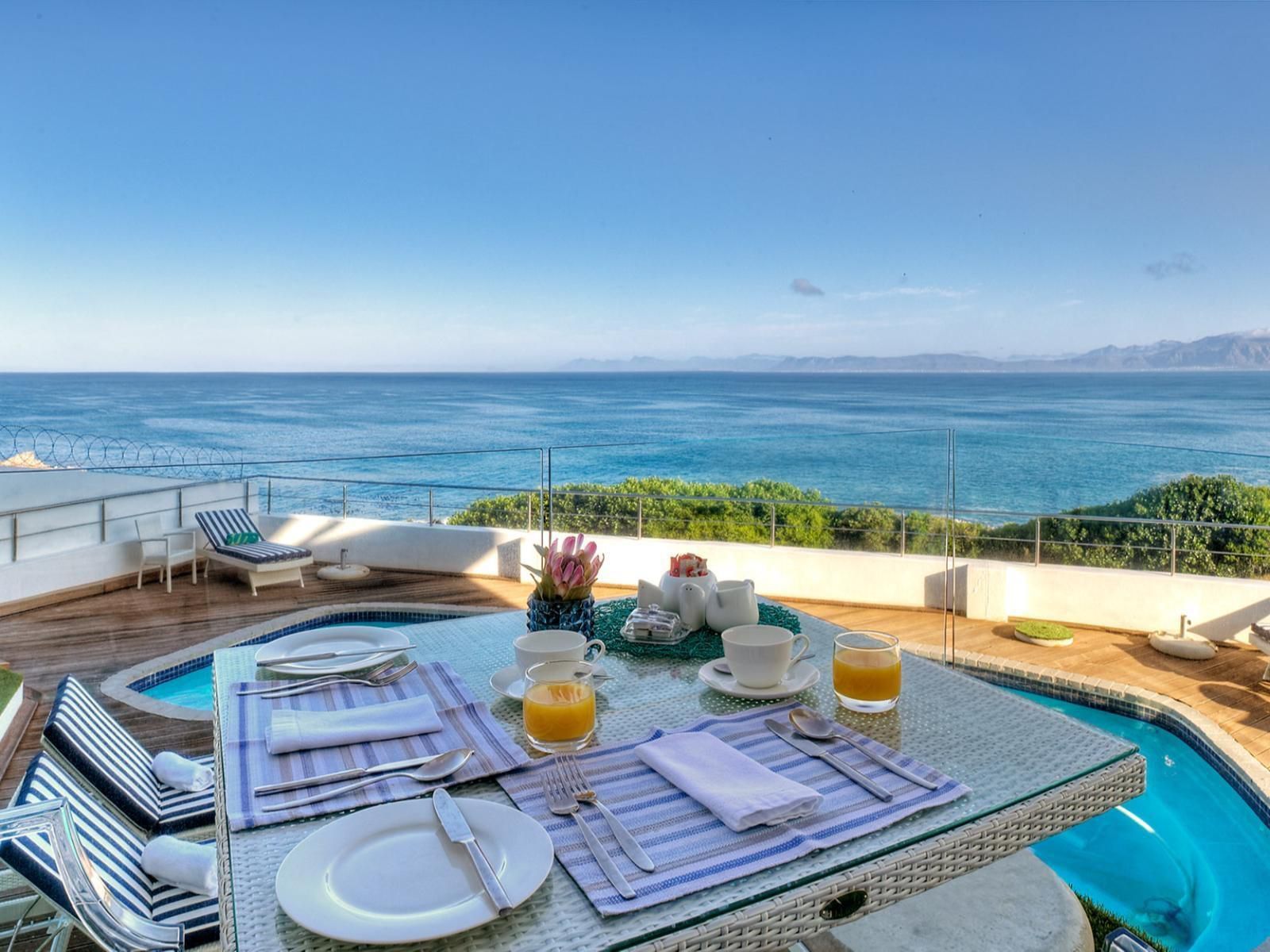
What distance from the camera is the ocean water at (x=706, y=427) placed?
4.22 meters

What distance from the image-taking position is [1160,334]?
1858cm

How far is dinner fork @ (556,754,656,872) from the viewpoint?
791 millimetres

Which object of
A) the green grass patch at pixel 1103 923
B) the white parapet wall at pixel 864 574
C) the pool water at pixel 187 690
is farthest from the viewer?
the white parapet wall at pixel 864 574

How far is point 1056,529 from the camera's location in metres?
4.60

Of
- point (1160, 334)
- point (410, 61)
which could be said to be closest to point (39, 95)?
point (410, 61)

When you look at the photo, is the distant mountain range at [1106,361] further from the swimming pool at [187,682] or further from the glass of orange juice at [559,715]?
the glass of orange juice at [559,715]

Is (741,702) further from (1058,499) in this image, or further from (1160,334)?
(1160,334)

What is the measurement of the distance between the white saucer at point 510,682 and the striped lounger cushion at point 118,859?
52 centimetres

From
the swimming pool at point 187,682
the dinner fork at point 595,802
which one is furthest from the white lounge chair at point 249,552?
the dinner fork at point 595,802

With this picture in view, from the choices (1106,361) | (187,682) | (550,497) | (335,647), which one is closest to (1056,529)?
(550,497)

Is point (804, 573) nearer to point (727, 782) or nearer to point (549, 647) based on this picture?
point (549, 647)

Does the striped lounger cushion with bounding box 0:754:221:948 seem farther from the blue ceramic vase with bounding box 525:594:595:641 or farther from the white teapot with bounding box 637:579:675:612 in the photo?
the white teapot with bounding box 637:579:675:612

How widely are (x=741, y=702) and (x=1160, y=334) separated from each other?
21.5 metres

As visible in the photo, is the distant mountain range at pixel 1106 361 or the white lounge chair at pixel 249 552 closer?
the white lounge chair at pixel 249 552
